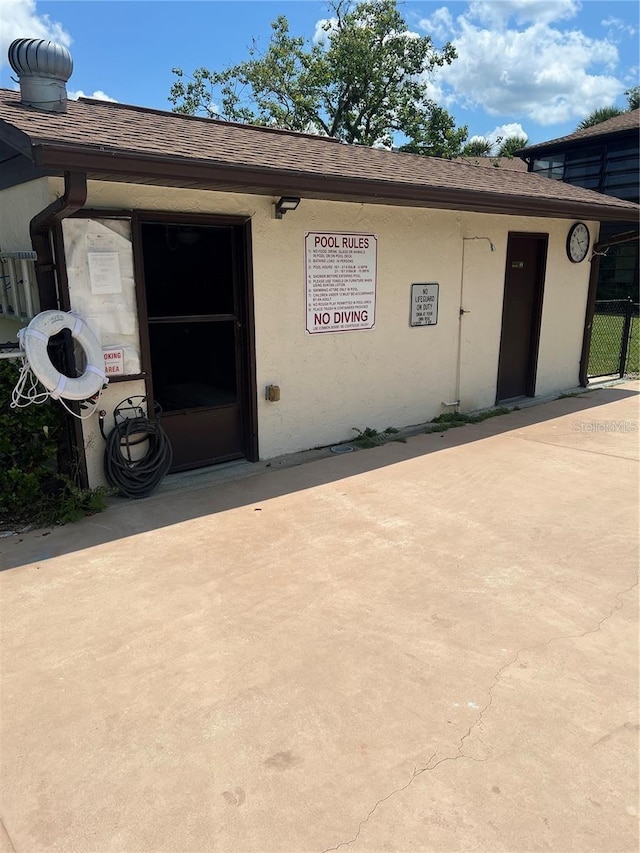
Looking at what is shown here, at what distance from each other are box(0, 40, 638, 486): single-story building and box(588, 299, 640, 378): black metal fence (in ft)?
7.29

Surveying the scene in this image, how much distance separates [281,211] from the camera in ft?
17.4

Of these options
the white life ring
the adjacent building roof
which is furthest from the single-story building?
the adjacent building roof

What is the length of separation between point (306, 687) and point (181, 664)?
608 millimetres

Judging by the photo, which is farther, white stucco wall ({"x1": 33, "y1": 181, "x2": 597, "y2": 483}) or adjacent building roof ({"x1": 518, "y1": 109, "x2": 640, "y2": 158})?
adjacent building roof ({"x1": 518, "y1": 109, "x2": 640, "y2": 158})

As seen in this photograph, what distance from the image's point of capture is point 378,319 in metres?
6.49

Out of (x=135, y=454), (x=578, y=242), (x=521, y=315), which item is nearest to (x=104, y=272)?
(x=135, y=454)

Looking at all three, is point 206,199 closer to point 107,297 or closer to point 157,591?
point 107,297

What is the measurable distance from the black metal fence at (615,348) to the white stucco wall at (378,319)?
1830 mm

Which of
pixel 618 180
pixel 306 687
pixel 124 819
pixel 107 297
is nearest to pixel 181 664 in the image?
pixel 306 687

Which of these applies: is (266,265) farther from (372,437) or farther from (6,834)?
(6,834)

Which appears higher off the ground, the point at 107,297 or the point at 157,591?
the point at 107,297

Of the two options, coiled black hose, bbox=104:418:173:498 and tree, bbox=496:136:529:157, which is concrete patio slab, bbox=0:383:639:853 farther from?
tree, bbox=496:136:529:157

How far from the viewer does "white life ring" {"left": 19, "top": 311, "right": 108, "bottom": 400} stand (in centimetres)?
412

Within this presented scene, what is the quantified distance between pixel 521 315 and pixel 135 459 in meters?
5.87
